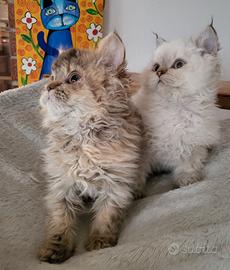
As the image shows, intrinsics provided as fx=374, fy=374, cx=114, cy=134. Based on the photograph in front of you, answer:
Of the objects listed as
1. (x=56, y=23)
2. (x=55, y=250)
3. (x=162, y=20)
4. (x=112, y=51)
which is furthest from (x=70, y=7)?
(x=55, y=250)

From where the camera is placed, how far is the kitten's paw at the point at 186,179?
1194mm

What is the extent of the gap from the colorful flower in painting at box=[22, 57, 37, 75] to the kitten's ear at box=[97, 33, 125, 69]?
2.99 feet

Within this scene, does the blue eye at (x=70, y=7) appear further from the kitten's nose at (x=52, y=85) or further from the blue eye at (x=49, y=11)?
the kitten's nose at (x=52, y=85)

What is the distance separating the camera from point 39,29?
186cm

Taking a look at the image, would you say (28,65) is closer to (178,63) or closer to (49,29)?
(49,29)

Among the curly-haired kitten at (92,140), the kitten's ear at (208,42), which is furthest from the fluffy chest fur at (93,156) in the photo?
the kitten's ear at (208,42)

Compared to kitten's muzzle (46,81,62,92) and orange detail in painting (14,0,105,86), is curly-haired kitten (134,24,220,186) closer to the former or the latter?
kitten's muzzle (46,81,62,92)

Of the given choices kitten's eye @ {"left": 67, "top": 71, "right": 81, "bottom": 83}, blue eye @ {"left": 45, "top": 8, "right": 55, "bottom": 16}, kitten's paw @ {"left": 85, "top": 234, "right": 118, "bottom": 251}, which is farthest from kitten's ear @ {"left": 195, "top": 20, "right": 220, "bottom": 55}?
blue eye @ {"left": 45, "top": 8, "right": 55, "bottom": 16}

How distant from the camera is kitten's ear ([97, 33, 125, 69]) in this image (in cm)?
105

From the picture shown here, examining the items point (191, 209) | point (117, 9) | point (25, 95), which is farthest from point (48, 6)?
point (191, 209)

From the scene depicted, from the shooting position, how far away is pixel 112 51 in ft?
3.50

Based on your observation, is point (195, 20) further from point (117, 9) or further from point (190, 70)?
point (190, 70)

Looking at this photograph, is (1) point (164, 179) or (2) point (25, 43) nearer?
(1) point (164, 179)

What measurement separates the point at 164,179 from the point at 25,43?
1.04 metres
